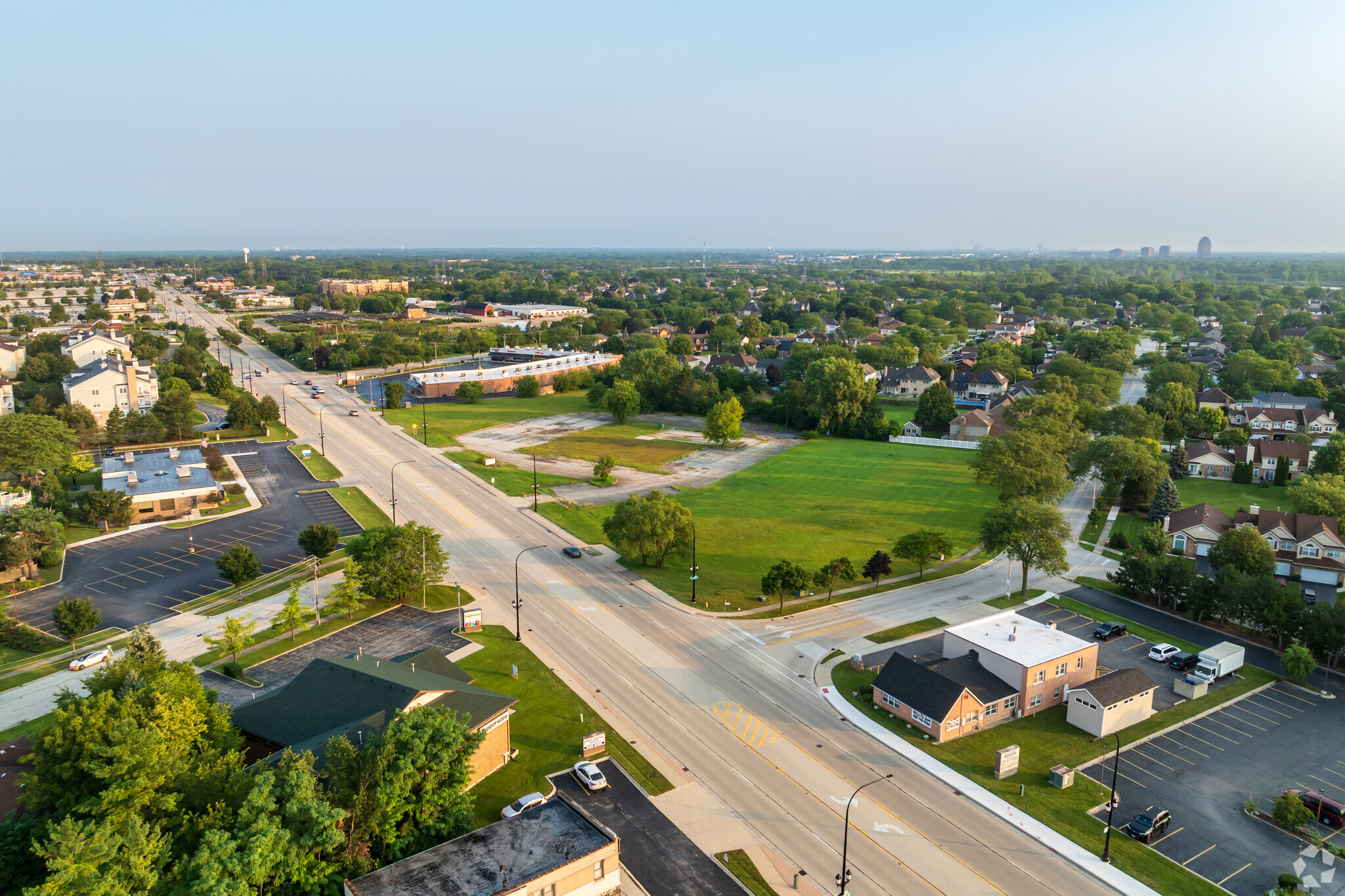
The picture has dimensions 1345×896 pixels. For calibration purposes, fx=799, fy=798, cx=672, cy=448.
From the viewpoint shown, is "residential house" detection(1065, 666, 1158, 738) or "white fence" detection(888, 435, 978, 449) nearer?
"residential house" detection(1065, 666, 1158, 738)

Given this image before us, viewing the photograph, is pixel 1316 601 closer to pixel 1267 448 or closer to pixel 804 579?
pixel 804 579

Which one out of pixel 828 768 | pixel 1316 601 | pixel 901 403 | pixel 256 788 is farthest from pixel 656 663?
pixel 901 403

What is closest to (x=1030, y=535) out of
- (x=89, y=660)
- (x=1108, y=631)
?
(x=1108, y=631)

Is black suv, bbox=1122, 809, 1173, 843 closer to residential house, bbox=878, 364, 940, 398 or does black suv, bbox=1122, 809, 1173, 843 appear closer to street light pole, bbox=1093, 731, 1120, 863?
street light pole, bbox=1093, 731, 1120, 863

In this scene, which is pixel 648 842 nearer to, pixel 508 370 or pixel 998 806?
pixel 998 806

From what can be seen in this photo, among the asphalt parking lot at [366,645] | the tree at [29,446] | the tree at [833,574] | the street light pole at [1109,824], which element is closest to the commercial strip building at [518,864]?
the street light pole at [1109,824]

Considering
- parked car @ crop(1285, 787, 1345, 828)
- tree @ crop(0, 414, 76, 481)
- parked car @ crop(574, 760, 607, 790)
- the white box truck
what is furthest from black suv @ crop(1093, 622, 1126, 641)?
tree @ crop(0, 414, 76, 481)
